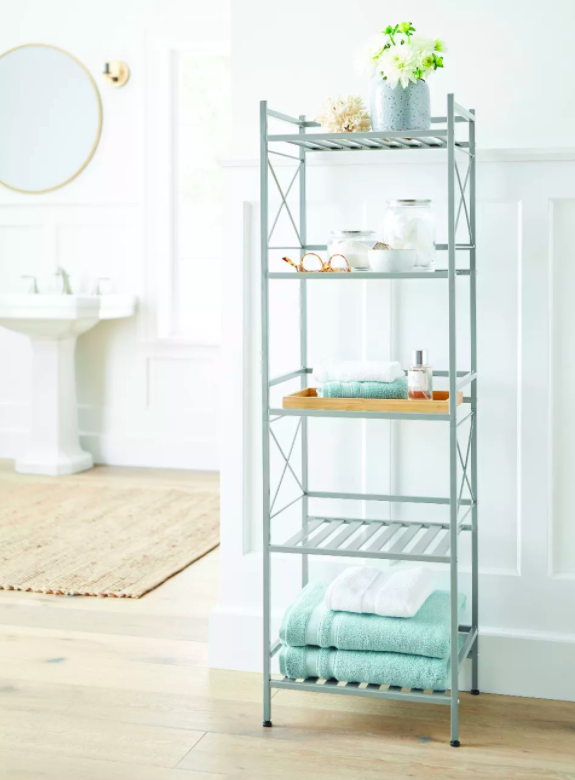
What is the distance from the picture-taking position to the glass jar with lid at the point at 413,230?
213 cm

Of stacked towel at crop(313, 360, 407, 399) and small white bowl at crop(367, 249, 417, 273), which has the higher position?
small white bowl at crop(367, 249, 417, 273)

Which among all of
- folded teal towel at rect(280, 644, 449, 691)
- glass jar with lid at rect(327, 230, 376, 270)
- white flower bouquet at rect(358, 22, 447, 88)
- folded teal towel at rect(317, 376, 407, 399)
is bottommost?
folded teal towel at rect(280, 644, 449, 691)

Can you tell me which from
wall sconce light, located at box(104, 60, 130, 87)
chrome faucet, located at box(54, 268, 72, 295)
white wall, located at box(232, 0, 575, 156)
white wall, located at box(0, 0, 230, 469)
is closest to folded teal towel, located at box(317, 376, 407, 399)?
white wall, located at box(232, 0, 575, 156)

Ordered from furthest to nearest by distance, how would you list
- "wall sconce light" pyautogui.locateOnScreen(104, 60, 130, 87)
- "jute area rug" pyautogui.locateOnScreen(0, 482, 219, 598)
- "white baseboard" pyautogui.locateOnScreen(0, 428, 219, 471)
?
1. "white baseboard" pyautogui.locateOnScreen(0, 428, 219, 471)
2. "wall sconce light" pyautogui.locateOnScreen(104, 60, 130, 87)
3. "jute area rug" pyautogui.locateOnScreen(0, 482, 219, 598)

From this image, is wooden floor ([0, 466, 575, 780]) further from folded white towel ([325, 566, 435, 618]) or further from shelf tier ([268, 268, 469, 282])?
shelf tier ([268, 268, 469, 282])

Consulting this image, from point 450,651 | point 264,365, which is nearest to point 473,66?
point 264,365

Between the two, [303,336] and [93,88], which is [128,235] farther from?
[303,336]

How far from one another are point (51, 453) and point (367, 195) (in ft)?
9.85

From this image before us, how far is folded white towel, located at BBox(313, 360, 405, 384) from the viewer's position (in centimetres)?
214

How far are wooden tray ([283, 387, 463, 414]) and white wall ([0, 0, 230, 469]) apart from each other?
290 centimetres

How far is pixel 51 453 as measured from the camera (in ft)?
16.3

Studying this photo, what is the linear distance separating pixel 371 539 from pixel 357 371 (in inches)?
21.0

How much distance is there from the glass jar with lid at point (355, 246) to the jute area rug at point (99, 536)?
1.44 m

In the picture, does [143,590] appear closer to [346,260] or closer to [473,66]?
[346,260]
